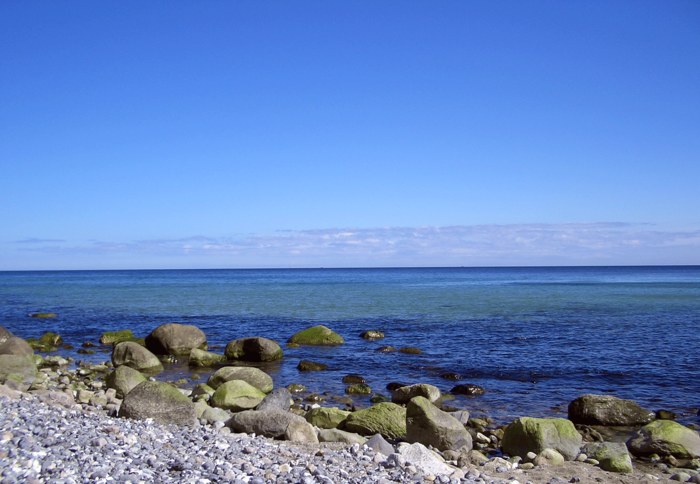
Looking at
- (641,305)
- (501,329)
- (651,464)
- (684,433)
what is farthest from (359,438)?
(641,305)

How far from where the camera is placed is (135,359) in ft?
69.7

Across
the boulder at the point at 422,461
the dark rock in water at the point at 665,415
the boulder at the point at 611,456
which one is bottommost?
the dark rock in water at the point at 665,415

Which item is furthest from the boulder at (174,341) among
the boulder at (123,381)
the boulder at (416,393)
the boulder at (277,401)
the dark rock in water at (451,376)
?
the boulder at (416,393)

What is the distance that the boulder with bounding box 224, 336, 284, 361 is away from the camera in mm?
22672

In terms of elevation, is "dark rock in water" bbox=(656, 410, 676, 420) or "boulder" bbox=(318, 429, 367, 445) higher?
"boulder" bbox=(318, 429, 367, 445)

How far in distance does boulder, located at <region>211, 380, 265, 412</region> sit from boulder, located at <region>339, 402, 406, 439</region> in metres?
2.92

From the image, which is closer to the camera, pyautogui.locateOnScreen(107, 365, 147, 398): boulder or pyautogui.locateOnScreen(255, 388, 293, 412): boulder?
pyautogui.locateOnScreen(255, 388, 293, 412): boulder

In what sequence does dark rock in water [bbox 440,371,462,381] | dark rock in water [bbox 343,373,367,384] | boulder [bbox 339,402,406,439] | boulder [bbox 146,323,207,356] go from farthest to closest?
boulder [bbox 146,323,207,356] < dark rock in water [bbox 440,371,462,381] < dark rock in water [bbox 343,373,367,384] < boulder [bbox 339,402,406,439]

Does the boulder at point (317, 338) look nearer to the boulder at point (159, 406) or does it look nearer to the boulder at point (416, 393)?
the boulder at point (416, 393)

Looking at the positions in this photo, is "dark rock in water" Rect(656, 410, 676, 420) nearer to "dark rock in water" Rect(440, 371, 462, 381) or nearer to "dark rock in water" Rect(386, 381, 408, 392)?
"dark rock in water" Rect(440, 371, 462, 381)

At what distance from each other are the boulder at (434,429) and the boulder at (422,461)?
2.11 metres

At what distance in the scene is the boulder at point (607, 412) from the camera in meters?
14.1

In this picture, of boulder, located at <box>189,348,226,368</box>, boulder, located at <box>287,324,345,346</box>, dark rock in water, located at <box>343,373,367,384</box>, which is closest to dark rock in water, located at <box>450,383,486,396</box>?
dark rock in water, located at <box>343,373,367,384</box>

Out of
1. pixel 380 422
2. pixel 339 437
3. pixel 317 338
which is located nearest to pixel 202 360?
pixel 317 338
